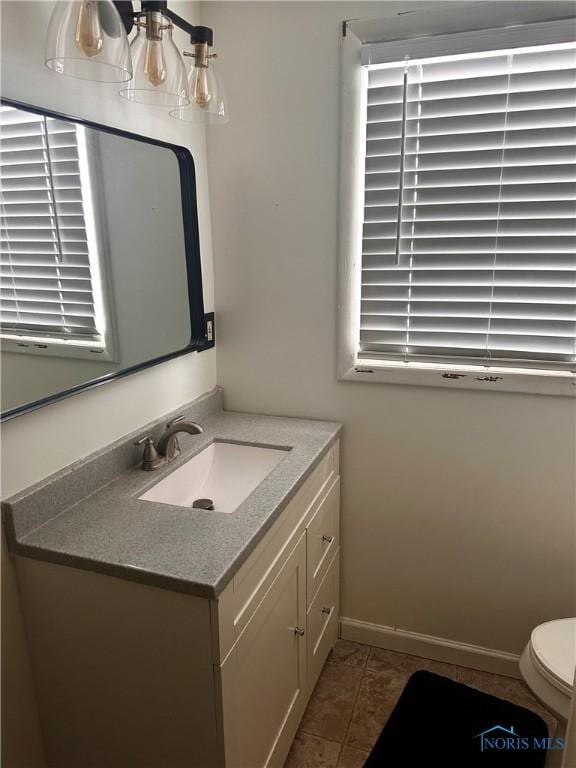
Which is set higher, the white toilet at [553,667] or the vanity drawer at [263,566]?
the vanity drawer at [263,566]

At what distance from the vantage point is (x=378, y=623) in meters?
2.18

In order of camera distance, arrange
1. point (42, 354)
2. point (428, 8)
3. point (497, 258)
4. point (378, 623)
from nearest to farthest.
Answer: point (42, 354) < point (428, 8) < point (497, 258) < point (378, 623)

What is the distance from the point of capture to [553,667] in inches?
57.9

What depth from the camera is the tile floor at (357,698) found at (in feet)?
5.73

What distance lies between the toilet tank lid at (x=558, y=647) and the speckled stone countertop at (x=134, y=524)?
2.66 feet

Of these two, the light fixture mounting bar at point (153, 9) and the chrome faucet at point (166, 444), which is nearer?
the light fixture mounting bar at point (153, 9)

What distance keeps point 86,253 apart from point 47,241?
0.43 feet

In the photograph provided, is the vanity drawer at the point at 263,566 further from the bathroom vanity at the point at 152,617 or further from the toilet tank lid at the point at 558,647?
the toilet tank lid at the point at 558,647

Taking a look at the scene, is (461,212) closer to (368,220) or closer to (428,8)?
(368,220)

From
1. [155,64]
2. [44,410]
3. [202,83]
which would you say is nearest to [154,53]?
[155,64]

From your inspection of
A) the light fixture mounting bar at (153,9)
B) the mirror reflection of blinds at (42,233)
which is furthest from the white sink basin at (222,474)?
the light fixture mounting bar at (153,9)

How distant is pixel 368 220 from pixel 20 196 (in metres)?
1.08

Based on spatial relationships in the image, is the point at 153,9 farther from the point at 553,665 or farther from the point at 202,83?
the point at 553,665

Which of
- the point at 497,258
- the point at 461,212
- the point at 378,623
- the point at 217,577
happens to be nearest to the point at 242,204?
the point at 461,212
